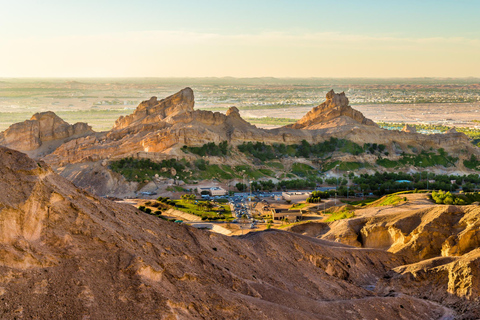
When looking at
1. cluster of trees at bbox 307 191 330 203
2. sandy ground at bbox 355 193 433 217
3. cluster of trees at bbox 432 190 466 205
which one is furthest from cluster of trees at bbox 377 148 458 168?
cluster of trees at bbox 432 190 466 205

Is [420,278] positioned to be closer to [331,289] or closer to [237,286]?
[331,289]

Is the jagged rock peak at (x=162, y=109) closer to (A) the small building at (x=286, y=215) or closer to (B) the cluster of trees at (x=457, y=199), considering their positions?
(A) the small building at (x=286, y=215)

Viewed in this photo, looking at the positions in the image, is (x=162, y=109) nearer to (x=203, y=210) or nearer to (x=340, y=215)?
(x=203, y=210)

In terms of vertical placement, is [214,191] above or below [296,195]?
above

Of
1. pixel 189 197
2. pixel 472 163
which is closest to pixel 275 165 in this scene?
pixel 189 197

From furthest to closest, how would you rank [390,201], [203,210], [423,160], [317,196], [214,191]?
[423,160] < [214,191] < [317,196] < [203,210] < [390,201]

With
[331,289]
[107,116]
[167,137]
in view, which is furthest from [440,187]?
[107,116]
